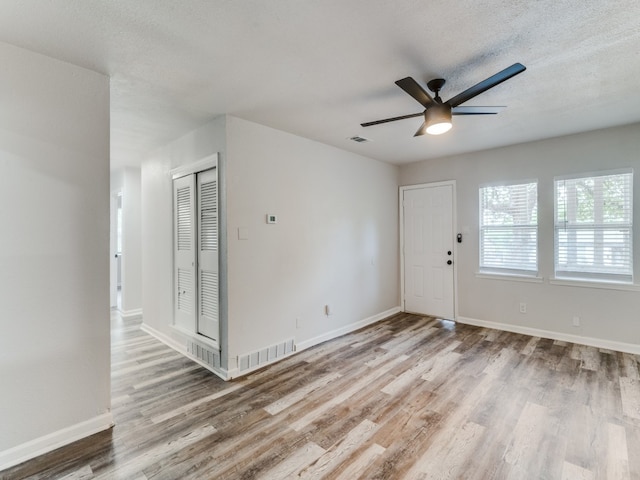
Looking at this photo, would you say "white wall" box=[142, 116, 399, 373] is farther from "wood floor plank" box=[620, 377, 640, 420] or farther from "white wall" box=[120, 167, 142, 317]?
"wood floor plank" box=[620, 377, 640, 420]

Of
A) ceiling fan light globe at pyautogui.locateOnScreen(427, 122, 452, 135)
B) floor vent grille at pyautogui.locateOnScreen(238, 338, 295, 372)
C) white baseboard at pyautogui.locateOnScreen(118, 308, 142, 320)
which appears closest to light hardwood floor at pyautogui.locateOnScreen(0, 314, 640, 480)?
floor vent grille at pyautogui.locateOnScreen(238, 338, 295, 372)

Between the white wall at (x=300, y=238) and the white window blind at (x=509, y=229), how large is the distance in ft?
5.03

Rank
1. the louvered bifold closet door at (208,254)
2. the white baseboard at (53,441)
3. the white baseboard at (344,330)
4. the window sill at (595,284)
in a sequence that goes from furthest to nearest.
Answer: the white baseboard at (344,330)
the window sill at (595,284)
the louvered bifold closet door at (208,254)
the white baseboard at (53,441)

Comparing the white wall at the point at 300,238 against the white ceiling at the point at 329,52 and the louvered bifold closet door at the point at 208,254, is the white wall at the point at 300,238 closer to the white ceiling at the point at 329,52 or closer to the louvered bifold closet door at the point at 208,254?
the louvered bifold closet door at the point at 208,254

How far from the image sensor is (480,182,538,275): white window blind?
423cm

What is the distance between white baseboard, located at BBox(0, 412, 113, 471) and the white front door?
4.52 m

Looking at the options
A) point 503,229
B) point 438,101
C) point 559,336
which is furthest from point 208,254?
point 559,336

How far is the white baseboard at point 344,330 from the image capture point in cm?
380

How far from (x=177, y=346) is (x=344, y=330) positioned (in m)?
2.22

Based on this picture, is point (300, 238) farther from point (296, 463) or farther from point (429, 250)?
point (429, 250)

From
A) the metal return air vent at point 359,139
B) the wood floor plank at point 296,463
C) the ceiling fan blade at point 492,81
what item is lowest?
the wood floor plank at point 296,463

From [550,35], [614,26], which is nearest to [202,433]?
[550,35]

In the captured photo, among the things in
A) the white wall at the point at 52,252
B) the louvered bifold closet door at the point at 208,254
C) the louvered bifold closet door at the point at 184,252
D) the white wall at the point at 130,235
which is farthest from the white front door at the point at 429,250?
the white wall at the point at 130,235

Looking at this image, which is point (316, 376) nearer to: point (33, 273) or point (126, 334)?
point (33, 273)
